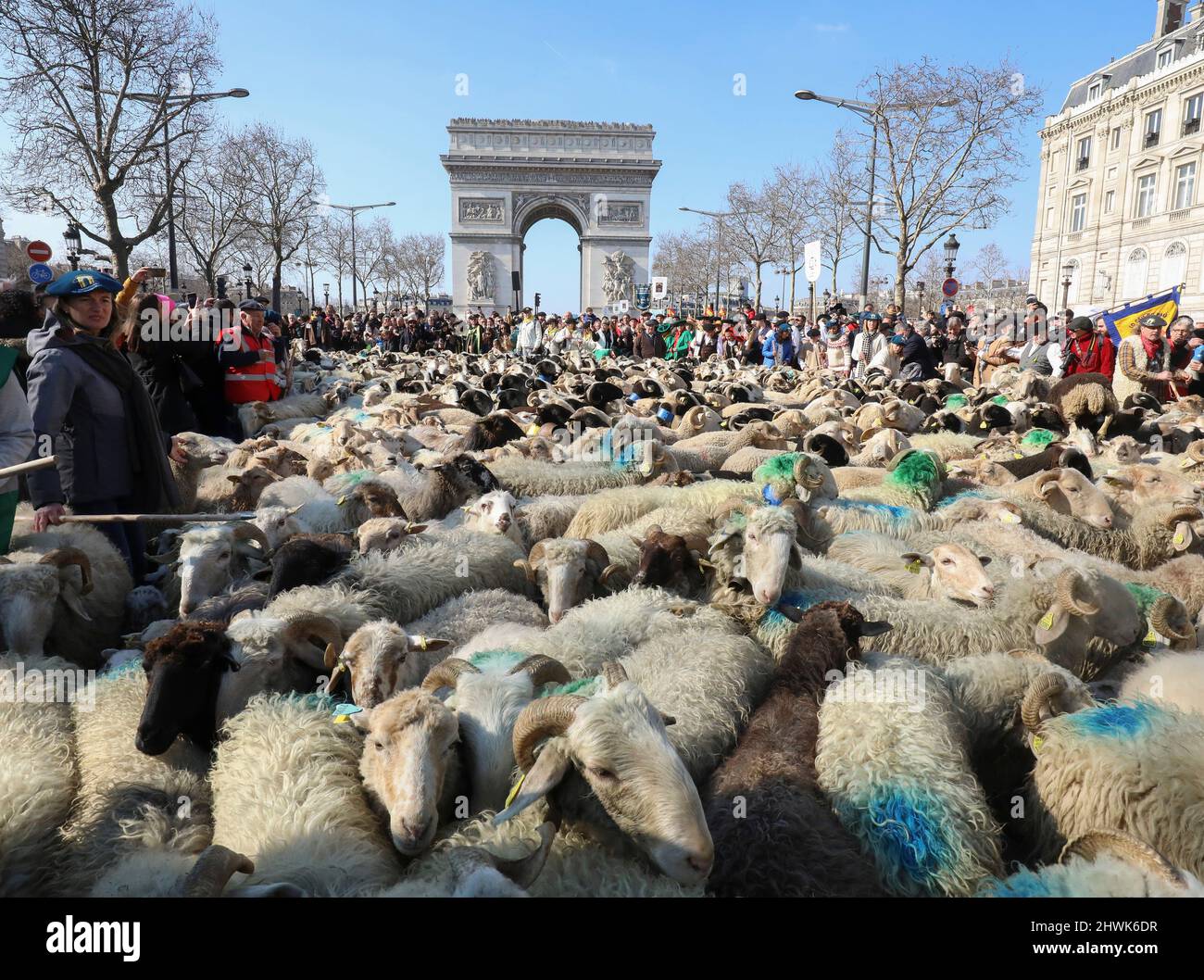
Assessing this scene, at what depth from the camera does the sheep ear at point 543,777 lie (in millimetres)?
2150

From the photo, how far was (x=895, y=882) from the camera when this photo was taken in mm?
2311

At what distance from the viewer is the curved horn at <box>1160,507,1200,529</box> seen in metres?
4.89

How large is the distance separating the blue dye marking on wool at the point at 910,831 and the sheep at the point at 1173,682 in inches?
47.7

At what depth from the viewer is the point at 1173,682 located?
3125 mm

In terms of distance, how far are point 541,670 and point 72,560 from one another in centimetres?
266

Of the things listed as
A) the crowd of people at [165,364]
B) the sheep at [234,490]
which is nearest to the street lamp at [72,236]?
the crowd of people at [165,364]

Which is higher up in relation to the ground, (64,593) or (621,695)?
(621,695)

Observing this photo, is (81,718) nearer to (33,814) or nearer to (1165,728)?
(33,814)

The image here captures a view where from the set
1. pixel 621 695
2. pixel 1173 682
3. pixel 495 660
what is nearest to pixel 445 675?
pixel 495 660

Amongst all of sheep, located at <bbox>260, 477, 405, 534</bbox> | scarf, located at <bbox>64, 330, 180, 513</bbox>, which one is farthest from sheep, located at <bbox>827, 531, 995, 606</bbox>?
scarf, located at <bbox>64, 330, 180, 513</bbox>

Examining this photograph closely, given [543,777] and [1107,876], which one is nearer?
[1107,876]

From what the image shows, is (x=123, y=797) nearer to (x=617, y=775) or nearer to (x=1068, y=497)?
(x=617, y=775)

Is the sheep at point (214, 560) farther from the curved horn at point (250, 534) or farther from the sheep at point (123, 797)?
the sheep at point (123, 797)

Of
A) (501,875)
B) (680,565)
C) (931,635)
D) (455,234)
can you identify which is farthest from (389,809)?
(455,234)
